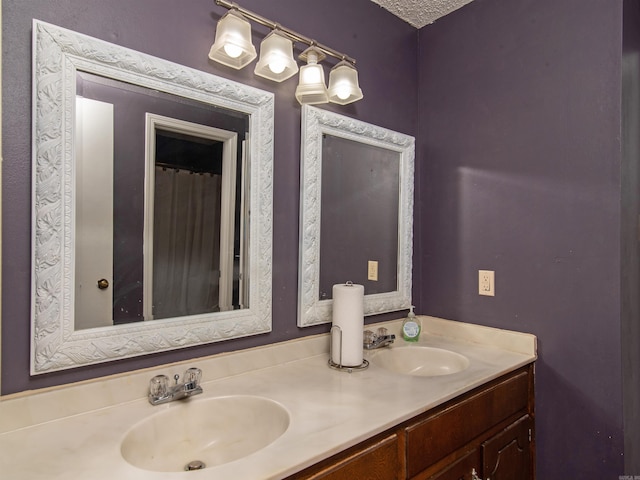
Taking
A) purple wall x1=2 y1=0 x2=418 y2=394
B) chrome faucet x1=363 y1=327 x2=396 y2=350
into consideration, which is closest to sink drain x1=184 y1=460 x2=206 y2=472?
purple wall x1=2 y1=0 x2=418 y2=394

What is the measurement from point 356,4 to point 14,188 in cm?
144

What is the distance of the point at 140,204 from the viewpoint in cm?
112

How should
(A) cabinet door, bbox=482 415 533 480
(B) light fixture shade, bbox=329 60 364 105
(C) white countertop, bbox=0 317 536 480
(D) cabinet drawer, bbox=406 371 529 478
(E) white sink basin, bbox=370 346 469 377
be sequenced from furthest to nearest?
1. (E) white sink basin, bbox=370 346 469 377
2. (B) light fixture shade, bbox=329 60 364 105
3. (A) cabinet door, bbox=482 415 533 480
4. (D) cabinet drawer, bbox=406 371 529 478
5. (C) white countertop, bbox=0 317 536 480

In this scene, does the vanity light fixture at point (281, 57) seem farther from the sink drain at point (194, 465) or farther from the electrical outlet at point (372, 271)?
the sink drain at point (194, 465)

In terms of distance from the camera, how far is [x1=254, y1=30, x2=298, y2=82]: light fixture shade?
129 cm

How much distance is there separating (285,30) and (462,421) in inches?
54.4

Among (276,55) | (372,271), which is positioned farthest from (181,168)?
(372,271)

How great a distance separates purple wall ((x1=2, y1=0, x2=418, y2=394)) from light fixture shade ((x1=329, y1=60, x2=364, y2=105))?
0.10m

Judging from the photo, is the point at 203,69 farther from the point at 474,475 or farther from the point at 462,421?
the point at 474,475

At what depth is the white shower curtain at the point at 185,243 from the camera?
1.16 m

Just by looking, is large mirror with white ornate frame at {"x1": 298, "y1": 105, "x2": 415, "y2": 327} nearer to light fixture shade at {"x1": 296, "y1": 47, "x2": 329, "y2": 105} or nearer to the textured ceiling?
light fixture shade at {"x1": 296, "y1": 47, "x2": 329, "y2": 105}

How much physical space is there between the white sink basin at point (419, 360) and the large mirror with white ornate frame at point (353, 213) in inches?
7.9

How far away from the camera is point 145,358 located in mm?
1132

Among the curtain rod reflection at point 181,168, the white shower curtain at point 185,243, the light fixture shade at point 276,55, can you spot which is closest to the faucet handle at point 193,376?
the white shower curtain at point 185,243
